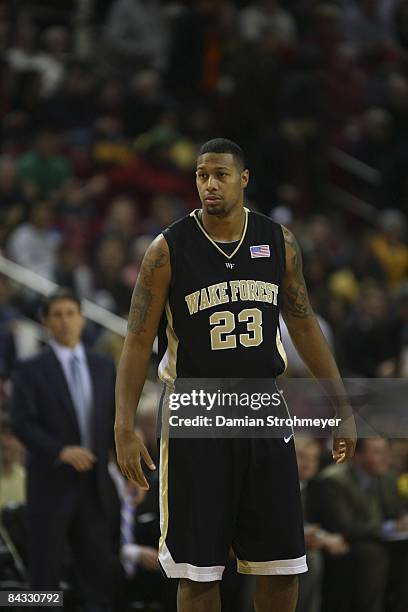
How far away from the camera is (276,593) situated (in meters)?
5.11

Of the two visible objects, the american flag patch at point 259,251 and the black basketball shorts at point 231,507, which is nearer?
the black basketball shorts at point 231,507

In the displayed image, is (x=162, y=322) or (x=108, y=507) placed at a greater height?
(x=162, y=322)

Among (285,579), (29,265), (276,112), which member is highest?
(276,112)

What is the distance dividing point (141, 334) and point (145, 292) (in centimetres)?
16

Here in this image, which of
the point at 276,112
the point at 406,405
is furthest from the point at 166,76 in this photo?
the point at 406,405

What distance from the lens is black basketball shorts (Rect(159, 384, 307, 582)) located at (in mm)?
5027

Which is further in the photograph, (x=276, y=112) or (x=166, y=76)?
(x=166, y=76)

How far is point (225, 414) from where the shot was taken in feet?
16.9

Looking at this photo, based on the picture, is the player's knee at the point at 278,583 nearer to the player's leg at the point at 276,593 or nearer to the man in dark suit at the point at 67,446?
the player's leg at the point at 276,593

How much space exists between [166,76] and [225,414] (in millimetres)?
11041

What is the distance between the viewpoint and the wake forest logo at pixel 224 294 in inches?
200

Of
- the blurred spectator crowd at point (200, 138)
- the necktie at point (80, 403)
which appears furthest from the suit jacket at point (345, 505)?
the blurred spectator crowd at point (200, 138)

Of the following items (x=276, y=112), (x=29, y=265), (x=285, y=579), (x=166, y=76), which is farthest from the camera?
(x=166, y=76)

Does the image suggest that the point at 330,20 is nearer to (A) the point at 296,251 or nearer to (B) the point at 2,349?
(B) the point at 2,349
